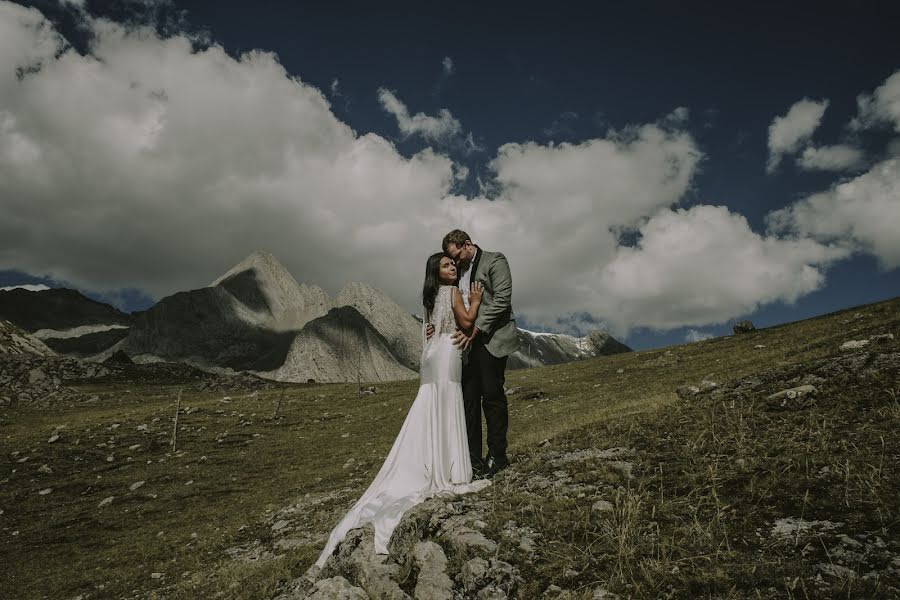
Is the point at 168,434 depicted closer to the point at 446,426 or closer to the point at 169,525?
the point at 169,525

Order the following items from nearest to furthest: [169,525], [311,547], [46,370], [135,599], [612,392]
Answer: [311,547]
[135,599]
[169,525]
[612,392]
[46,370]

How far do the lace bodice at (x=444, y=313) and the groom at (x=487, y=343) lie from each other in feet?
→ 1.02

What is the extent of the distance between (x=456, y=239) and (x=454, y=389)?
2564 mm

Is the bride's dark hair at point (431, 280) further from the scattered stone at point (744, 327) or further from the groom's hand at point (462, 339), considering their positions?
the scattered stone at point (744, 327)

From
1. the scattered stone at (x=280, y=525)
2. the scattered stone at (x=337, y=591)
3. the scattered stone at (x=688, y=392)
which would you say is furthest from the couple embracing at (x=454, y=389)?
the scattered stone at (x=280, y=525)

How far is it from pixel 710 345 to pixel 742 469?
139 feet

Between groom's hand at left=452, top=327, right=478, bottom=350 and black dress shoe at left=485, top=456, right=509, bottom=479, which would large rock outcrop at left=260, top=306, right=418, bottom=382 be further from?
groom's hand at left=452, top=327, right=478, bottom=350

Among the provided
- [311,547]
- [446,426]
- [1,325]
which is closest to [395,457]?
[446,426]

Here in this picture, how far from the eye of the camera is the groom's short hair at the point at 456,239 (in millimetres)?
7797

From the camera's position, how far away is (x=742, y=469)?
526 cm

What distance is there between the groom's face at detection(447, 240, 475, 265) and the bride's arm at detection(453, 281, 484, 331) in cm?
60

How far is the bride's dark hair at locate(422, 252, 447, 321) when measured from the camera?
26.0ft

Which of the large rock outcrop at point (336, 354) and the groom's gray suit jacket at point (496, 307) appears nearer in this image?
the groom's gray suit jacket at point (496, 307)

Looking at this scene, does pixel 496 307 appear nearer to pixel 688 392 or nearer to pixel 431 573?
pixel 431 573
